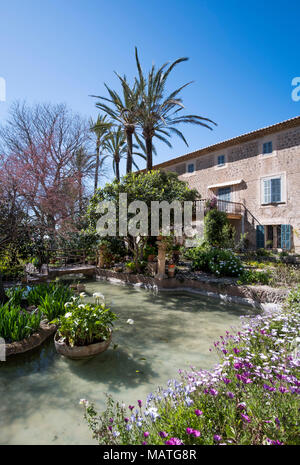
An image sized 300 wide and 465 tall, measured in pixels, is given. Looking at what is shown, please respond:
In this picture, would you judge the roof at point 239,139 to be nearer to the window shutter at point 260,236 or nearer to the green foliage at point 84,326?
the window shutter at point 260,236

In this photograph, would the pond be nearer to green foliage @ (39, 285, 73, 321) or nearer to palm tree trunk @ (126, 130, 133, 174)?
green foliage @ (39, 285, 73, 321)

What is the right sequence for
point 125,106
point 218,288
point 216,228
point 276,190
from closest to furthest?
point 218,288
point 125,106
point 216,228
point 276,190

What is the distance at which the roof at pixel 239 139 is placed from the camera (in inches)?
572

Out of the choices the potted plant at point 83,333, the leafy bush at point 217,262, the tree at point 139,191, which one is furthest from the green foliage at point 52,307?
the leafy bush at point 217,262

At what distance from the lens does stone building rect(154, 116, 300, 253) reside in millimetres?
14688

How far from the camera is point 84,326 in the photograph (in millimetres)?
3691

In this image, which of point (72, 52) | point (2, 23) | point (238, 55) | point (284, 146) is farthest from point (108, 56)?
point (284, 146)

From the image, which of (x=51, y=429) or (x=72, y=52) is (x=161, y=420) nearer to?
(x=51, y=429)

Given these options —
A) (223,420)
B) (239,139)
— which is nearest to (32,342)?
(223,420)

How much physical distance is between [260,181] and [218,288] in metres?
11.4

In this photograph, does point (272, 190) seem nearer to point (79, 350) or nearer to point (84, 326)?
point (84, 326)

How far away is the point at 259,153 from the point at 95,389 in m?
17.3

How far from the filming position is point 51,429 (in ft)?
7.61

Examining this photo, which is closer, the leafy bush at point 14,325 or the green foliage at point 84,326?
the green foliage at point 84,326
